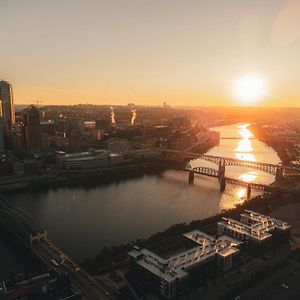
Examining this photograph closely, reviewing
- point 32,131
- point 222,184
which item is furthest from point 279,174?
point 32,131

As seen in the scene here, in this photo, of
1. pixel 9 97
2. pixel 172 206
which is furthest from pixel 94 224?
pixel 9 97

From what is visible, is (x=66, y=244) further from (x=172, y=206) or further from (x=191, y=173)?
(x=191, y=173)

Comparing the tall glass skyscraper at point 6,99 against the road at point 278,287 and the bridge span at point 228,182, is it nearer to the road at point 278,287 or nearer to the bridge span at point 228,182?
the bridge span at point 228,182

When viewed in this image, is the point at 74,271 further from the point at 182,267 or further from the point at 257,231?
the point at 257,231

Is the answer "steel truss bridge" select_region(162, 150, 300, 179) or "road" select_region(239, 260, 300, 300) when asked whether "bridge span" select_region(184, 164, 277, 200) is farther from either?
"road" select_region(239, 260, 300, 300)

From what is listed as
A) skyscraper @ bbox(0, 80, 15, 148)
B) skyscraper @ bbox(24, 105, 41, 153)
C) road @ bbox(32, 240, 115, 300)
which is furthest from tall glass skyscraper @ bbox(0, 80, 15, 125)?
road @ bbox(32, 240, 115, 300)
